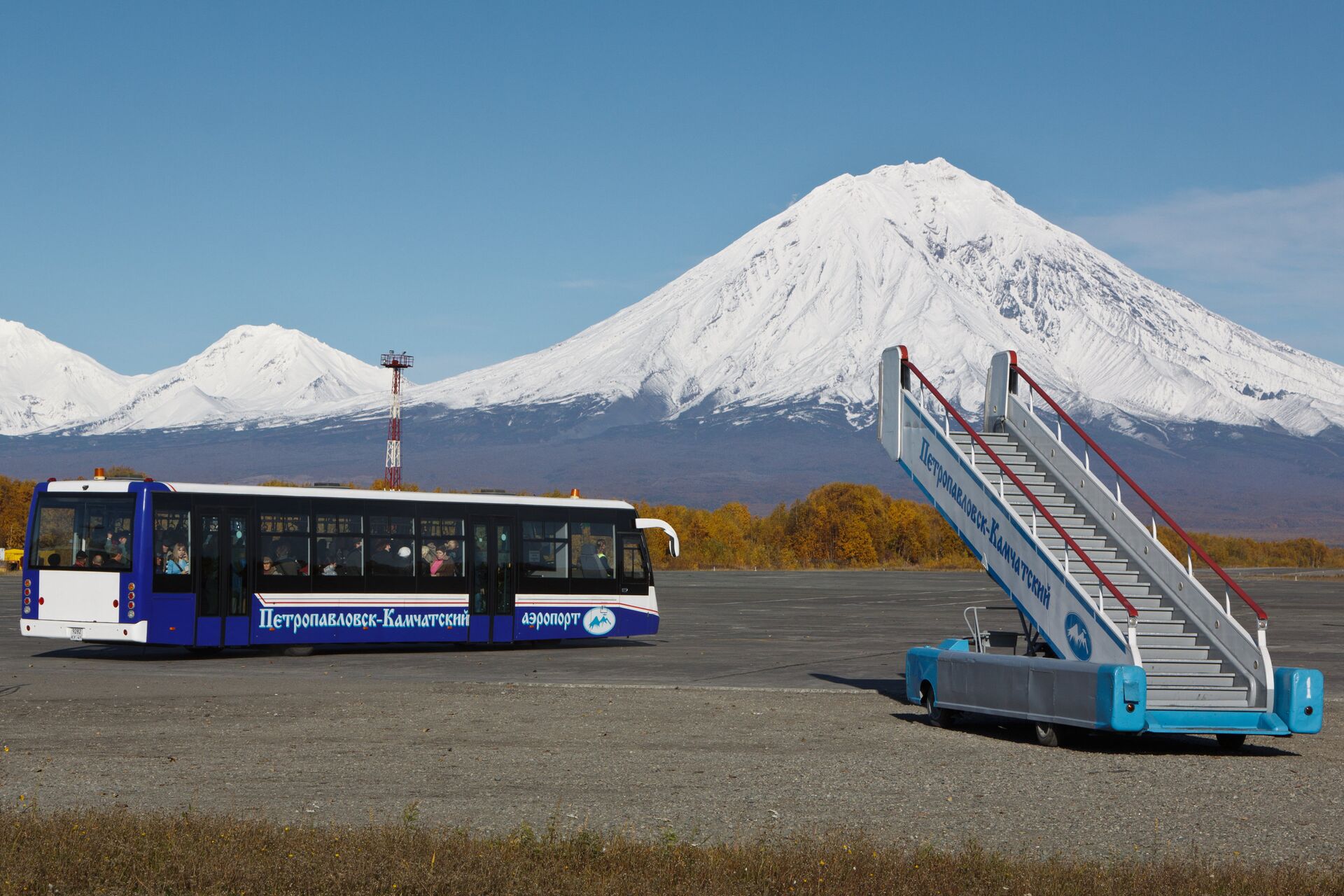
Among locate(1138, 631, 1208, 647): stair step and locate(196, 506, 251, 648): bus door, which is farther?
locate(196, 506, 251, 648): bus door

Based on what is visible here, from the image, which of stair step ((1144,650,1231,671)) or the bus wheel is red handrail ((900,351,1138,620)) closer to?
stair step ((1144,650,1231,671))

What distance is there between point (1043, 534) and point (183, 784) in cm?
928

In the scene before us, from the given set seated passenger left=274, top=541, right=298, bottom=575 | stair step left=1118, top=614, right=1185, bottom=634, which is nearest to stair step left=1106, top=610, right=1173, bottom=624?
stair step left=1118, top=614, right=1185, bottom=634

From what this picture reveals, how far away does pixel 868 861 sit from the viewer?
862cm

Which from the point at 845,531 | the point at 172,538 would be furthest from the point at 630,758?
the point at 845,531

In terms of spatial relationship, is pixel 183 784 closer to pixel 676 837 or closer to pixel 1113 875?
pixel 676 837

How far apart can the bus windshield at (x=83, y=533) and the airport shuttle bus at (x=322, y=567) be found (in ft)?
0.08

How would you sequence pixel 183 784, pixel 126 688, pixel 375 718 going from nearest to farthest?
1. pixel 183 784
2. pixel 375 718
3. pixel 126 688

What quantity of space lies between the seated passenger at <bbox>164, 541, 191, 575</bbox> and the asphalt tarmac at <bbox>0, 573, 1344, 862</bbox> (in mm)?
1392

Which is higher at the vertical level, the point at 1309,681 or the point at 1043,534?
the point at 1043,534

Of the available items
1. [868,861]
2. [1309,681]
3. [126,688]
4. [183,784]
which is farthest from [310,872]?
[126,688]

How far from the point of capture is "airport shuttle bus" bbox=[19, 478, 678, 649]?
2291cm

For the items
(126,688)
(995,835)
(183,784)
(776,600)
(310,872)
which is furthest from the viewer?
(776,600)

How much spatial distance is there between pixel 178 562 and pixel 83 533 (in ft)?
4.93
